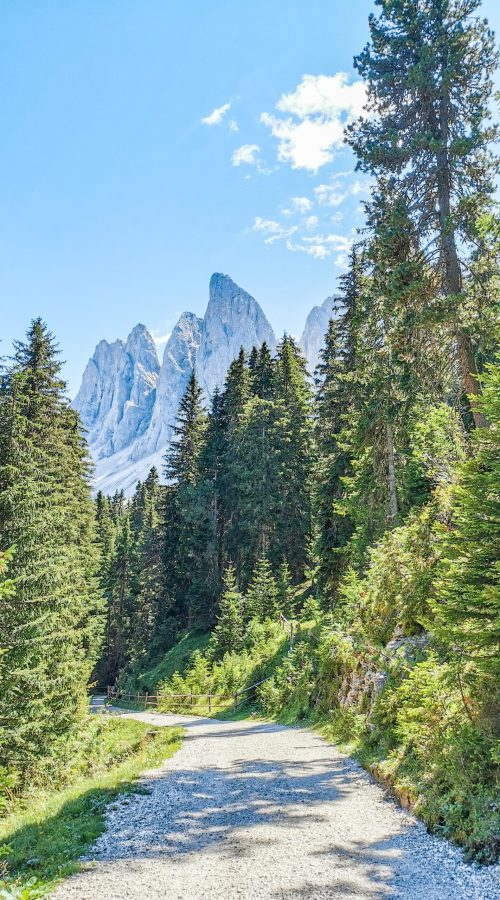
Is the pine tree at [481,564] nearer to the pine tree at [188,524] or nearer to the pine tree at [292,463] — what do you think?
the pine tree at [292,463]

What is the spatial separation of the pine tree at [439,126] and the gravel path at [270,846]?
9381mm

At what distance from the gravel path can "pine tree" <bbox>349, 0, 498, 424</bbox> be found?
9381mm

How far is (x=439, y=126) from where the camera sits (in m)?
13.6

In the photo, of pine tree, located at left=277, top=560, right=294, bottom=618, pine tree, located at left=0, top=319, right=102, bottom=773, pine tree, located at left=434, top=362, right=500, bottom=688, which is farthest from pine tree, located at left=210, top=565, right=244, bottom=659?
pine tree, located at left=434, top=362, right=500, bottom=688

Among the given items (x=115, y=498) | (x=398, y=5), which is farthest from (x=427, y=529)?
(x=115, y=498)

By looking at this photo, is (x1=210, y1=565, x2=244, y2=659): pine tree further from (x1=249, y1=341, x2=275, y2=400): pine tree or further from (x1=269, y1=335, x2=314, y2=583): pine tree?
(x1=249, y1=341, x2=275, y2=400): pine tree

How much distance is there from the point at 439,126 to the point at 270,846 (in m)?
15.9

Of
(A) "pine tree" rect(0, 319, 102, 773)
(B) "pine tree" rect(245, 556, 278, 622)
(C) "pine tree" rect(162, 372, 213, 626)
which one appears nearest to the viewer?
(A) "pine tree" rect(0, 319, 102, 773)

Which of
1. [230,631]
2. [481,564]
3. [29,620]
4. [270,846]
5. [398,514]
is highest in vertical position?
[398,514]

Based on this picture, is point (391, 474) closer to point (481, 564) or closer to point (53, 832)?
point (481, 564)

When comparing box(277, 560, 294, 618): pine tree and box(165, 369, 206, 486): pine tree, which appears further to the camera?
box(165, 369, 206, 486): pine tree

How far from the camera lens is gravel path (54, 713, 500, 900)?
203 inches

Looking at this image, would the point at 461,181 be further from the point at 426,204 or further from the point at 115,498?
the point at 115,498

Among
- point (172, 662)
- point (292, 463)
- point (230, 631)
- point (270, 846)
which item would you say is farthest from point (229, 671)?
point (270, 846)
